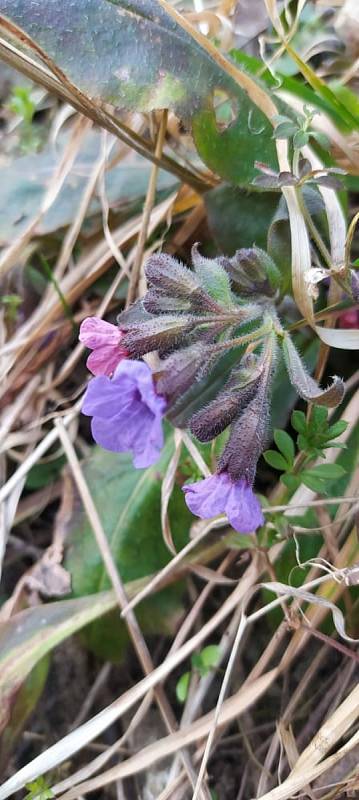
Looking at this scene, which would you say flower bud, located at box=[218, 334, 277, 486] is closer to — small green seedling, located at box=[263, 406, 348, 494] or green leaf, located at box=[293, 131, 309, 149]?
small green seedling, located at box=[263, 406, 348, 494]

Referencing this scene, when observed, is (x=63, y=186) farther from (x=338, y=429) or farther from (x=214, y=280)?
(x=338, y=429)

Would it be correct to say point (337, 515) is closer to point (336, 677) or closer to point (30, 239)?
point (336, 677)

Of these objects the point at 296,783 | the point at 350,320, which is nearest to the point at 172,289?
the point at 350,320

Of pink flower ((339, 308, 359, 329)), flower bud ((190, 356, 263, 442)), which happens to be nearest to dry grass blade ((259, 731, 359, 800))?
flower bud ((190, 356, 263, 442))

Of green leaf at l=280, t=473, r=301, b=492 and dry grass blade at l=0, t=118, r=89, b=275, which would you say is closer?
green leaf at l=280, t=473, r=301, b=492

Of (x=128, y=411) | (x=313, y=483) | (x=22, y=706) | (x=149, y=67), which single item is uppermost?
(x=149, y=67)

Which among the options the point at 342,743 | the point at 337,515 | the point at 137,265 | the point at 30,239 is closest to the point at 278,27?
the point at 137,265

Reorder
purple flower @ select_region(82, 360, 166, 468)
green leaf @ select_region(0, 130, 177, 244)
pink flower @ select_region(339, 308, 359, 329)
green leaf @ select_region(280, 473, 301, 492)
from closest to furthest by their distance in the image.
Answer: purple flower @ select_region(82, 360, 166, 468) < green leaf @ select_region(280, 473, 301, 492) < pink flower @ select_region(339, 308, 359, 329) < green leaf @ select_region(0, 130, 177, 244)

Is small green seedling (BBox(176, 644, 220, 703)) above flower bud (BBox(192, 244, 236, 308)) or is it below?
below
